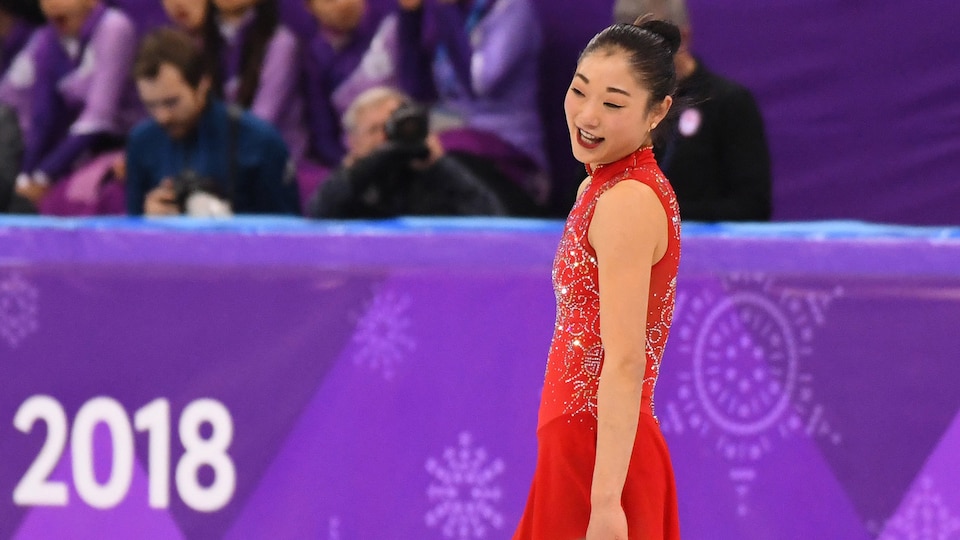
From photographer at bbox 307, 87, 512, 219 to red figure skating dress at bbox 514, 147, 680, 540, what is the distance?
181 cm

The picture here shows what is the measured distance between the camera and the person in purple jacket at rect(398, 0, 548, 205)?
4.76 m

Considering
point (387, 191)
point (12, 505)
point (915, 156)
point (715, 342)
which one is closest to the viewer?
point (715, 342)

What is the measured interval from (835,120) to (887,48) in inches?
12.4

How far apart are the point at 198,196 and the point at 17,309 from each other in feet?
2.98

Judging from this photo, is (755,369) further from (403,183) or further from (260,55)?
(260,55)

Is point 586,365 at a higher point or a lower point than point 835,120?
lower

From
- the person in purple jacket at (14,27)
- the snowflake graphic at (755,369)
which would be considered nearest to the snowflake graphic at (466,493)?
the snowflake graphic at (755,369)

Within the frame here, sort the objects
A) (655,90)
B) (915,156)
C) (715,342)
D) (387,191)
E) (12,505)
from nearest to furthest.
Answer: (655,90) → (715,342) → (12,505) → (387,191) → (915,156)

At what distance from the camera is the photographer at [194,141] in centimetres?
438

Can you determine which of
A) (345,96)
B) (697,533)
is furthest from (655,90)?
(345,96)

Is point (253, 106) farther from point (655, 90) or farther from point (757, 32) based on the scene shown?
point (655, 90)

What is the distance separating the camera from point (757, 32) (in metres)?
5.04

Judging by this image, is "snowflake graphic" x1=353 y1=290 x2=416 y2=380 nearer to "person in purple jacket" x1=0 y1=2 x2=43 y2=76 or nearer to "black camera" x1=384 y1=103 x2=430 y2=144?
"black camera" x1=384 y1=103 x2=430 y2=144

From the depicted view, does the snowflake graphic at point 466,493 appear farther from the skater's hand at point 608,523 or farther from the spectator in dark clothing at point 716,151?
the spectator in dark clothing at point 716,151
